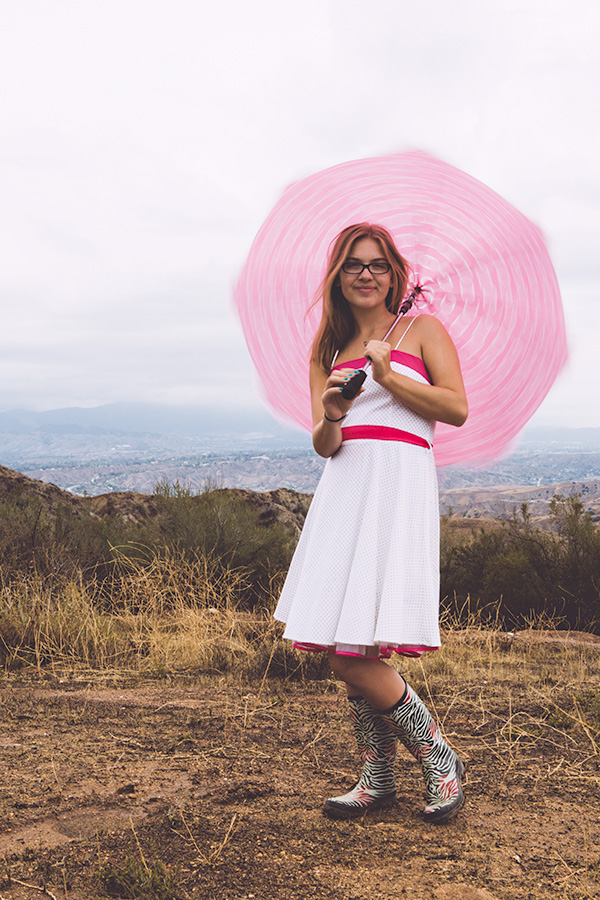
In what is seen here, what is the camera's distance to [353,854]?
245 centimetres

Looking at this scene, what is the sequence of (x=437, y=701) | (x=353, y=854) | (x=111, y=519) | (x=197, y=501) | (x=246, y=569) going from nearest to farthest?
(x=353, y=854)
(x=437, y=701)
(x=246, y=569)
(x=111, y=519)
(x=197, y=501)

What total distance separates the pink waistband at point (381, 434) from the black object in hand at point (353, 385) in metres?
0.22

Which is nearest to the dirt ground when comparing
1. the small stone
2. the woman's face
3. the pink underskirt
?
the small stone

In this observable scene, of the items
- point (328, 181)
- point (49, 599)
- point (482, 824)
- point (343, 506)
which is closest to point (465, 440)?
point (343, 506)

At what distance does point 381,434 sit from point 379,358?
0.29 metres

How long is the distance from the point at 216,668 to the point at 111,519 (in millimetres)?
4544

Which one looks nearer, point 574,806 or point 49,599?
point 574,806

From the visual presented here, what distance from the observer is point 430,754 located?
275cm

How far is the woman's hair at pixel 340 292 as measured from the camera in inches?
112

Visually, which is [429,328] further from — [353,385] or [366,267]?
[353,385]

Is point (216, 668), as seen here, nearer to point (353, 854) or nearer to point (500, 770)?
point (500, 770)

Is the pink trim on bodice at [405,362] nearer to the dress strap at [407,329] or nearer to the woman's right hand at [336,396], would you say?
the dress strap at [407,329]

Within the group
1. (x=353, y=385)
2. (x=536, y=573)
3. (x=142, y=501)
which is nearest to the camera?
(x=353, y=385)

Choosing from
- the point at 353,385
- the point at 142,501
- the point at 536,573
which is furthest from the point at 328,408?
the point at 142,501
